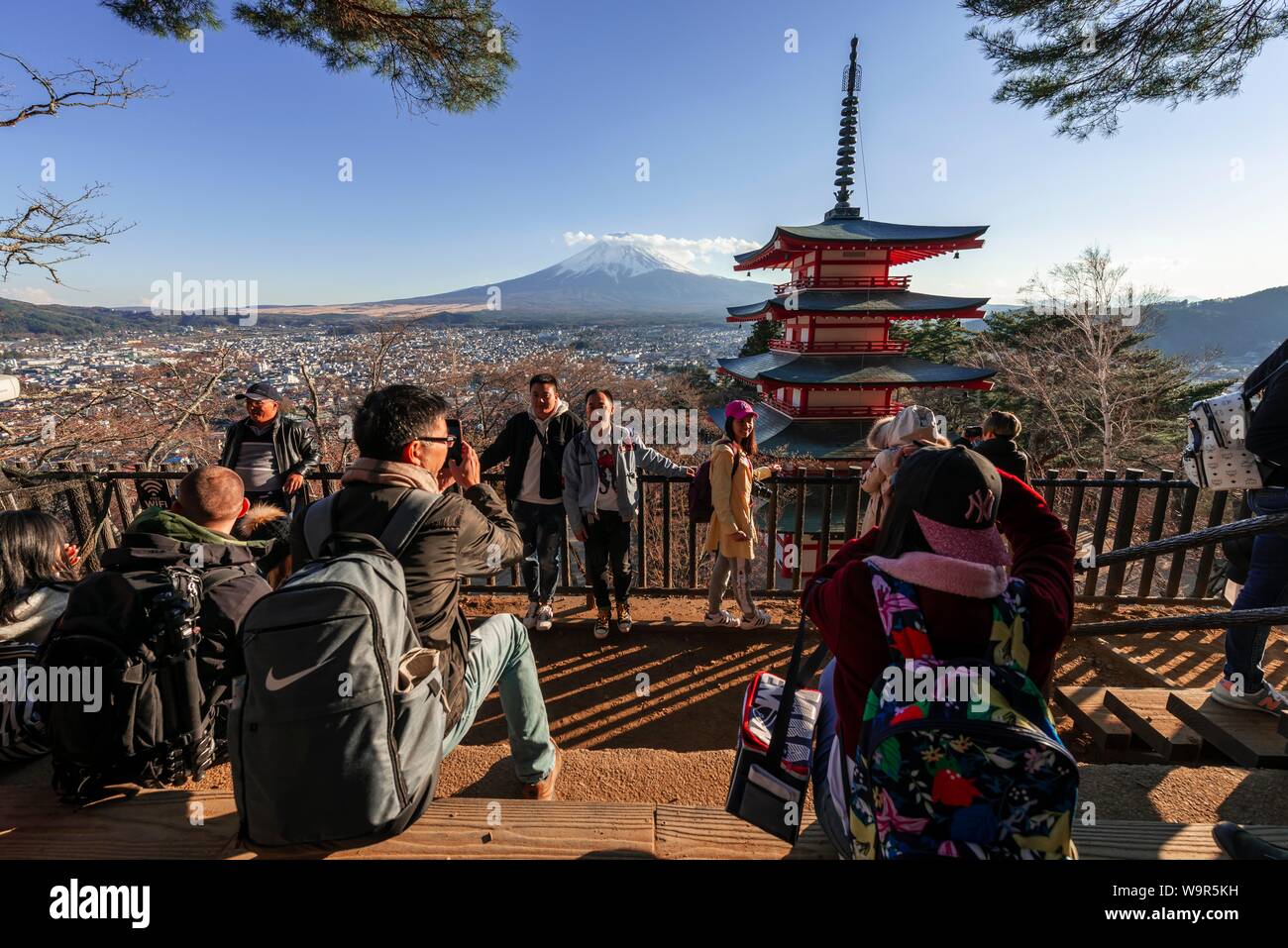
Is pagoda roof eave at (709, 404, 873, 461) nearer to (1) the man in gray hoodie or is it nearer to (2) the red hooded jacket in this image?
(1) the man in gray hoodie

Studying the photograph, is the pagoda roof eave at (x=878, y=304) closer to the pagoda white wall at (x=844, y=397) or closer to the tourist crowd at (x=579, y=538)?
the pagoda white wall at (x=844, y=397)

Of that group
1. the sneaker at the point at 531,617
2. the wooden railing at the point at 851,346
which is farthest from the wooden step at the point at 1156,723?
the wooden railing at the point at 851,346

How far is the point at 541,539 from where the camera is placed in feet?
13.9

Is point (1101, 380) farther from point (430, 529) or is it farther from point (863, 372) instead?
point (430, 529)

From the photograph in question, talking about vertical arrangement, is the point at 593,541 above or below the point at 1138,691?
above

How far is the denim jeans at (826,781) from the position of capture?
145 centimetres

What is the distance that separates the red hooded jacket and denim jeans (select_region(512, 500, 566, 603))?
9.60ft

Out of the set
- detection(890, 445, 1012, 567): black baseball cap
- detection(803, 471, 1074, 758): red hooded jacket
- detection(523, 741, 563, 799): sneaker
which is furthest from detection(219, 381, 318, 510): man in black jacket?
detection(890, 445, 1012, 567): black baseball cap

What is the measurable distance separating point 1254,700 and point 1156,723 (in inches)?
16.9

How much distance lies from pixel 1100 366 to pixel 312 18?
28.2m

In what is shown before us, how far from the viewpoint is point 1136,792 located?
2.12 meters

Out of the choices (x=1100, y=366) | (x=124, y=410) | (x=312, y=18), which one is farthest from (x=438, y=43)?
(x=1100, y=366)

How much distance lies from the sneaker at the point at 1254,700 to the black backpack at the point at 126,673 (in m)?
4.45

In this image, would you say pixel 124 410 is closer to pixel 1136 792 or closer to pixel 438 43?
pixel 438 43
